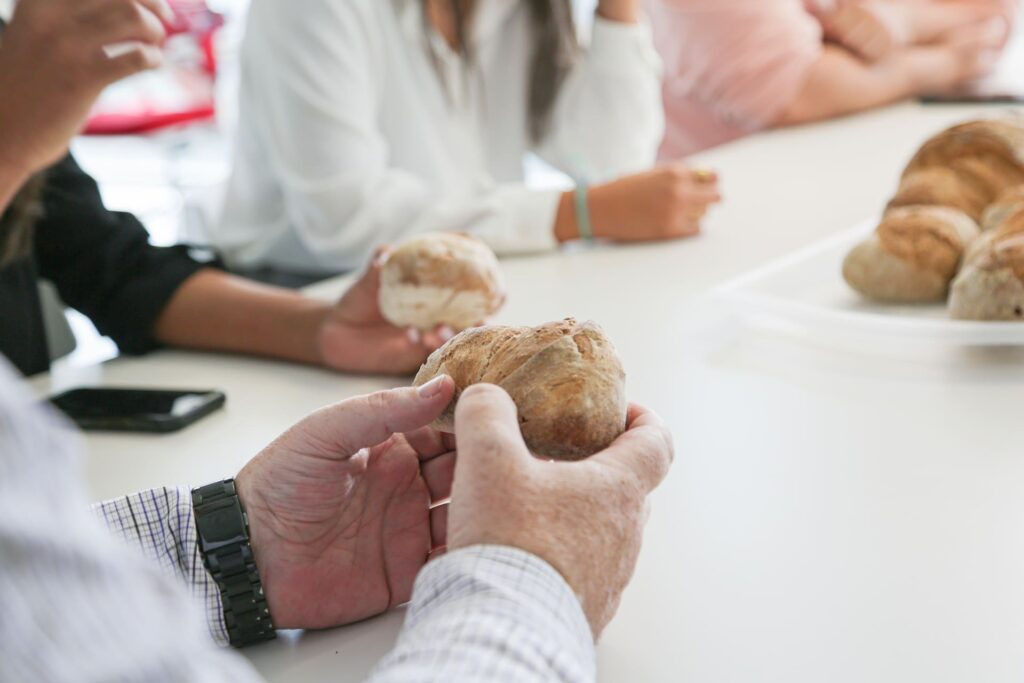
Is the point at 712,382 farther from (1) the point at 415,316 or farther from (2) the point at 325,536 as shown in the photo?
(2) the point at 325,536

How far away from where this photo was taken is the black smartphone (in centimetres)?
97

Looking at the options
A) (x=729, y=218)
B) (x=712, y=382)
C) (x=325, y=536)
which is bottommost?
(x=729, y=218)

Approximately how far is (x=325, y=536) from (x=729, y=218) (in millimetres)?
1063

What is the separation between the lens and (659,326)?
3.78ft

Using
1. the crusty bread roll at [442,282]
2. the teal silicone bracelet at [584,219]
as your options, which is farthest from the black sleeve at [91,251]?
the teal silicone bracelet at [584,219]

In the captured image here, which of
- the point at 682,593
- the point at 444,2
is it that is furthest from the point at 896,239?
Result: the point at 444,2

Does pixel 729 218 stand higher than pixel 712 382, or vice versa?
pixel 712 382

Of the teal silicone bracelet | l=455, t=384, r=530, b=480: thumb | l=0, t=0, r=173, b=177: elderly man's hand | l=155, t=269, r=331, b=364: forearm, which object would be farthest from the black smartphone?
the teal silicone bracelet

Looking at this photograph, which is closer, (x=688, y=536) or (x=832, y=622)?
(x=832, y=622)

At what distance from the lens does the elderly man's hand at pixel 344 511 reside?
0.64 m

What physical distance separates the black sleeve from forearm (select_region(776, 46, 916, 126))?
1425mm

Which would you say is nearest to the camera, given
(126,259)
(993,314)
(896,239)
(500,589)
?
(500,589)

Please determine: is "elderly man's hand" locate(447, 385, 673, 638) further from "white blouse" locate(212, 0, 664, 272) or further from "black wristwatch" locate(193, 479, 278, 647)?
"white blouse" locate(212, 0, 664, 272)

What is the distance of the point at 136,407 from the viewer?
1006mm
